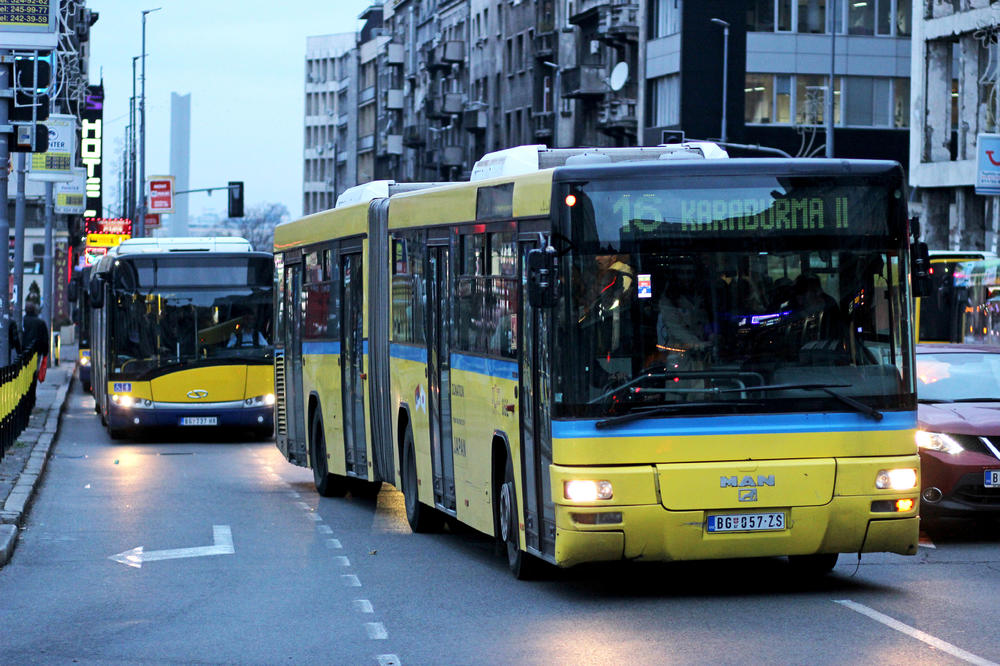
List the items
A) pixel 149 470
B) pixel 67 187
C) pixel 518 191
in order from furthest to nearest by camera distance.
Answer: pixel 67 187 → pixel 149 470 → pixel 518 191

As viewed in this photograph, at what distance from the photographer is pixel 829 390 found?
439 inches

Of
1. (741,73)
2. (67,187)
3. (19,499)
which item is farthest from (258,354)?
(741,73)

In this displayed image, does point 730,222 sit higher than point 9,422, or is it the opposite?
point 730,222

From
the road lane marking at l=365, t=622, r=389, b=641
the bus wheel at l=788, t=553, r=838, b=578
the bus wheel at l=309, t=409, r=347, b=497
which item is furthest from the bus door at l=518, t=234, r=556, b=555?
the bus wheel at l=309, t=409, r=347, b=497

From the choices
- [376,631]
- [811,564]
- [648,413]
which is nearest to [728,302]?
[648,413]

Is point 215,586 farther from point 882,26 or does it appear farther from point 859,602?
point 882,26

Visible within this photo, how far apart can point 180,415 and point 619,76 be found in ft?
160

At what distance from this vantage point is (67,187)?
53.3 metres

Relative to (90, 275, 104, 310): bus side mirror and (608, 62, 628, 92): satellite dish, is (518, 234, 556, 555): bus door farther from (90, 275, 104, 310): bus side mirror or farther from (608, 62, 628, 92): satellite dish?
(608, 62, 628, 92): satellite dish

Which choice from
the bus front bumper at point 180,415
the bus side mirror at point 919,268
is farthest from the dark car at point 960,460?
the bus front bumper at point 180,415

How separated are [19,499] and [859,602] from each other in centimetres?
935

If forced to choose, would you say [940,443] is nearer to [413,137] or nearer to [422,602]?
[422,602]

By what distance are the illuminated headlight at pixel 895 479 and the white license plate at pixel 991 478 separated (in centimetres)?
314

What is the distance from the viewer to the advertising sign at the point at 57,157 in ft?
123
